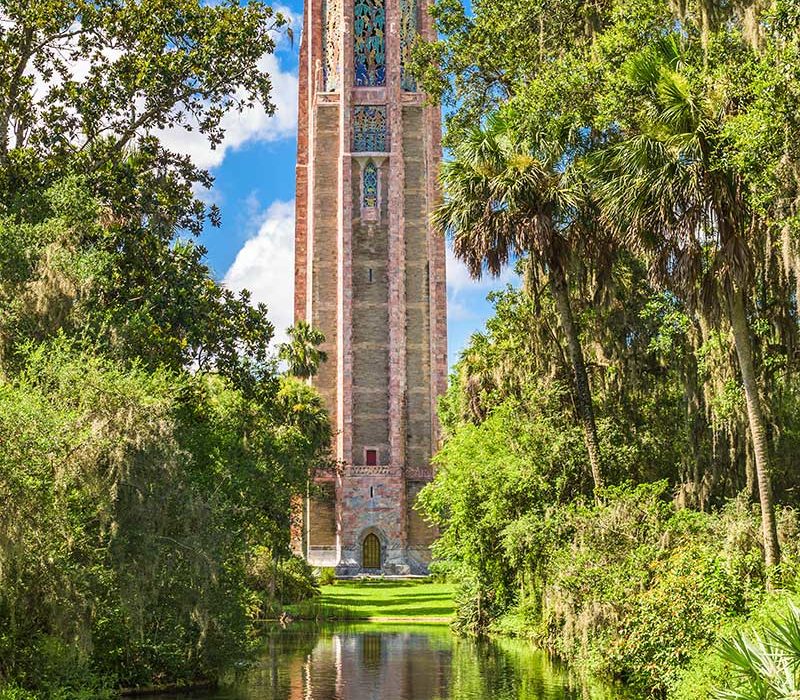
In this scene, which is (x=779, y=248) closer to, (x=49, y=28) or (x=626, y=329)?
(x=626, y=329)

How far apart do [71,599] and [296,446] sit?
25.3 m

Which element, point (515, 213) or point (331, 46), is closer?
point (515, 213)

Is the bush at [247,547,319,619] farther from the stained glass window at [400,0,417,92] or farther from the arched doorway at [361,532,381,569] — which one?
the stained glass window at [400,0,417,92]

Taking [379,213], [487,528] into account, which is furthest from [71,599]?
[379,213]

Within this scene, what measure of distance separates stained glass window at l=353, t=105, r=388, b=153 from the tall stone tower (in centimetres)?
8

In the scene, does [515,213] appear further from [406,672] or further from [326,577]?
[326,577]

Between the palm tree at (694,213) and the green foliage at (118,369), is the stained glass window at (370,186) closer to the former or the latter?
the green foliage at (118,369)

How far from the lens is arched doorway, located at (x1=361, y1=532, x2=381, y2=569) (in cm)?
6438

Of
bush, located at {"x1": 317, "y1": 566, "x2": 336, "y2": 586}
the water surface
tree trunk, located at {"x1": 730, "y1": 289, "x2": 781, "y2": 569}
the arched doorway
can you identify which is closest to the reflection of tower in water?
the water surface

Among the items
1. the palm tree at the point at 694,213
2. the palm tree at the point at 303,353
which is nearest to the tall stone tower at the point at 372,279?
the palm tree at the point at 303,353

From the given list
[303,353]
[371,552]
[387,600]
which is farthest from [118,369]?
[371,552]

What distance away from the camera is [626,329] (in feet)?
93.5

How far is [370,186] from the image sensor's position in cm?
6819

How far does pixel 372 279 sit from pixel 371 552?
15.5 m
